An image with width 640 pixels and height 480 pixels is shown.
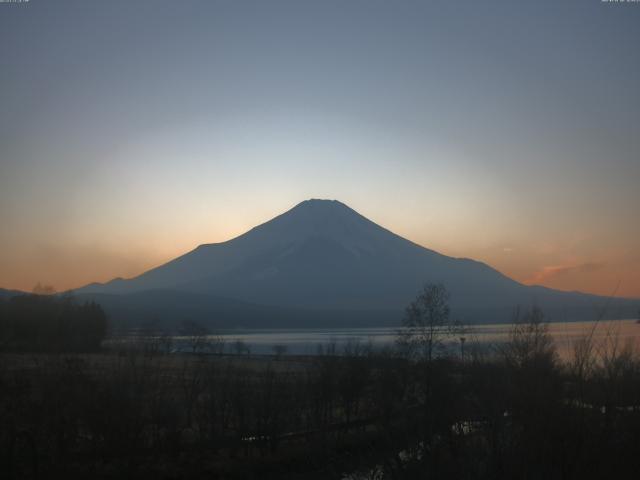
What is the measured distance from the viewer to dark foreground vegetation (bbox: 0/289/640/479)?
7.04 meters

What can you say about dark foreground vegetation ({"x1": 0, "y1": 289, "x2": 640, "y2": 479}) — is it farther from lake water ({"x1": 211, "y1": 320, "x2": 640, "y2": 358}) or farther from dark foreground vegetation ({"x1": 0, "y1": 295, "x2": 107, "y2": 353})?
dark foreground vegetation ({"x1": 0, "y1": 295, "x2": 107, "y2": 353})

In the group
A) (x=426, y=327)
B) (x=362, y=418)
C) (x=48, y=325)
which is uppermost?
(x=426, y=327)

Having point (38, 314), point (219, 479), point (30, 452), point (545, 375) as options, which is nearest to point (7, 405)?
point (30, 452)

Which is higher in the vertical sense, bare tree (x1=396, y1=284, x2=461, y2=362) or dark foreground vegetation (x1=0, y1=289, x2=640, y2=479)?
bare tree (x1=396, y1=284, x2=461, y2=362)

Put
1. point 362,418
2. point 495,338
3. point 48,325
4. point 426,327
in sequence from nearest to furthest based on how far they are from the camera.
A: point 362,418 < point 426,327 < point 48,325 < point 495,338

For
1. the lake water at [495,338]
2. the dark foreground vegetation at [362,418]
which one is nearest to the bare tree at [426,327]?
the dark foreground vegetation at [362,418]

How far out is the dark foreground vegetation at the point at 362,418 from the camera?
7039mm

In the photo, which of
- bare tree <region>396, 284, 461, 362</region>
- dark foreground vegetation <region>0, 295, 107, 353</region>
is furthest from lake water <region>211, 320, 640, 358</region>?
dark foreground vegetation <region>0, 295, 107, 353</region>

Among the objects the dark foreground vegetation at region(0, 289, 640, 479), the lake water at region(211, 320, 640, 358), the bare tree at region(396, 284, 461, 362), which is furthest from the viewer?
the bare tree at region(396, 284, 461, 362)

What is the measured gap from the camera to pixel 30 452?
13.8 metres

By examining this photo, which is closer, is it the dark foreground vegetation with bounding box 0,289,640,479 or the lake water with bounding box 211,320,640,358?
the dark foreground vegetation with bounding box 0,289,640,479

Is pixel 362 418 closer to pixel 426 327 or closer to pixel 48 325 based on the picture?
pixel 426 327

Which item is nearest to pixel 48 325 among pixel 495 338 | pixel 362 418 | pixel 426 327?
pixel 362 418

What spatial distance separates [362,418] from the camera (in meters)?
24.3
